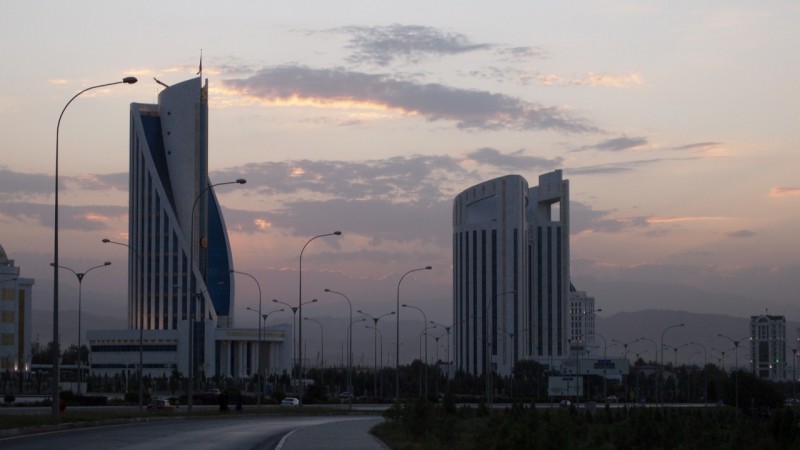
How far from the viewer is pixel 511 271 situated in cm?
15075

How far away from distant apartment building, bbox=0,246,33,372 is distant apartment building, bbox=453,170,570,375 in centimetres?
5796

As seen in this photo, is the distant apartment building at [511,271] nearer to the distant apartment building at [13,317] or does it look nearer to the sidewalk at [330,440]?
the distant apartment building at [13,317]

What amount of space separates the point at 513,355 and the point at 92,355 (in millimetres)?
52447

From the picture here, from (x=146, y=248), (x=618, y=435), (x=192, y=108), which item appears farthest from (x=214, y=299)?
(x=618, y=435)

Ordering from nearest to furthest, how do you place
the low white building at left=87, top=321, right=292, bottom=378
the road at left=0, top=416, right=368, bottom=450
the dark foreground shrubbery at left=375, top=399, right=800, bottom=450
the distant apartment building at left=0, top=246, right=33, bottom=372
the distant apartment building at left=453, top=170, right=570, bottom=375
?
the dark foreground shrubbery at left=375, top=399, right=800, bottom=450, the road at left=0, top=416, right=368, bottom=450, the distant apartment building at left=0, top=246, right=33, bottom=372, the low white building at left=87, top=321, right=292, bottom=378, the distant apartment building at left=453, top=170, right=570, bottom=375

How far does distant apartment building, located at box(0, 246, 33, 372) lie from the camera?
11109cm

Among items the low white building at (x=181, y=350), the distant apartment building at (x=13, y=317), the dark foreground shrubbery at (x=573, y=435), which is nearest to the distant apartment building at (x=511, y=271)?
the low white building at (x=181, y=350)

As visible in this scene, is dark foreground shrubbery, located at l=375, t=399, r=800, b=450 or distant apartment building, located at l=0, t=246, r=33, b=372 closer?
dark foreground shrubbery, located at l=375, t=399, r=800, b=450

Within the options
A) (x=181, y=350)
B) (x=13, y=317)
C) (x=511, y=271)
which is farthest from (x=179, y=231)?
(x=511, y=271)

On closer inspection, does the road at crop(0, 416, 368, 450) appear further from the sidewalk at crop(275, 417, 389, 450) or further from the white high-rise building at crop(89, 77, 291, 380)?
the white high-rise building at crop(89, 77, 291, 380)

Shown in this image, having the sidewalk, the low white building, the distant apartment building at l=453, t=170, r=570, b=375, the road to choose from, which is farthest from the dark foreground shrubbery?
the distant apartment building at l=453, t=170, r=570, b=375

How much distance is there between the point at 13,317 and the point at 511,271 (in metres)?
65.6

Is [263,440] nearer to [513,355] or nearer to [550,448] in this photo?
[550,448]

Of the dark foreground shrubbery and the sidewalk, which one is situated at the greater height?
the dark foreground shrubbery
